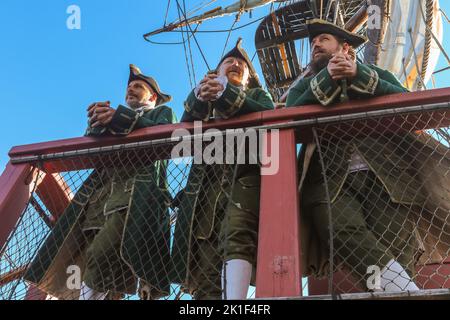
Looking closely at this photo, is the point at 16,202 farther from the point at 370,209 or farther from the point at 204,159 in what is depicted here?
the point at 370,209

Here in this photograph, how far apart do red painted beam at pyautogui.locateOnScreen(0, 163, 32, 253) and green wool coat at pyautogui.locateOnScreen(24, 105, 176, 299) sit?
0.66ft

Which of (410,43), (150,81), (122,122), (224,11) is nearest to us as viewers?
(122,122)

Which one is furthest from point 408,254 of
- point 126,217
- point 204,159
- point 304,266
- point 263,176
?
point 126,217

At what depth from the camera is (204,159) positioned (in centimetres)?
286

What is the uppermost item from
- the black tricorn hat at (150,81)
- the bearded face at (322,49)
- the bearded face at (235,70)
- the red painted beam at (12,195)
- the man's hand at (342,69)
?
the black tricorn hat at (150,81)

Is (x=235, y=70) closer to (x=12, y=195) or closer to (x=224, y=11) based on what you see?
(x=12, y=195)

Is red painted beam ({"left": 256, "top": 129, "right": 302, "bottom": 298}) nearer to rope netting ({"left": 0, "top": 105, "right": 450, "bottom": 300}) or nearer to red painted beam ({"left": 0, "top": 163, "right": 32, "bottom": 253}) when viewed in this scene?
rope netting ({"left": 0, "top": 105, "right": 450, "bottom": 300})

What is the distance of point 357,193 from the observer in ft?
8.54

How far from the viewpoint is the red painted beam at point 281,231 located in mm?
2025

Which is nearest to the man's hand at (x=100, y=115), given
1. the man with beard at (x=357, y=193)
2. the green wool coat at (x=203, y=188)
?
the green wool coat at (x=203, y=188)

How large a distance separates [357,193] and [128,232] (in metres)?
1.07

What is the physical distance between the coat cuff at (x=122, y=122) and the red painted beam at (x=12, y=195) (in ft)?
1.63

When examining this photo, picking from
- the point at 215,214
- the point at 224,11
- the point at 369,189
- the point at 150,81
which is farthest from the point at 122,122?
the point at 224,11

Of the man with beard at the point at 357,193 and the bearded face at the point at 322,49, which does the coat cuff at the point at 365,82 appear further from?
the bearded face at the point at 322,49
